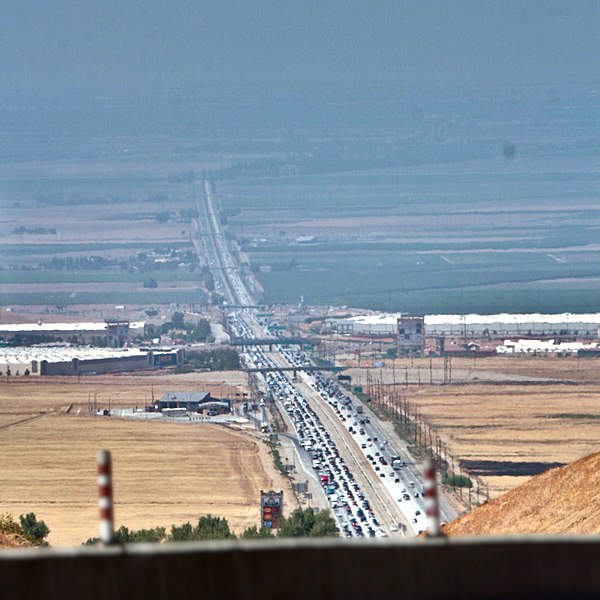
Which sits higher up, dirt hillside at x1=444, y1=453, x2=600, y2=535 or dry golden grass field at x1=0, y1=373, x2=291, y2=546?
dirt hillside at x1=444, y1=453, x2=600, y2=535

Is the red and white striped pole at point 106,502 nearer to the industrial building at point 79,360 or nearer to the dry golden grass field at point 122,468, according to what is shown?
the dry golden grass field at point 122,468

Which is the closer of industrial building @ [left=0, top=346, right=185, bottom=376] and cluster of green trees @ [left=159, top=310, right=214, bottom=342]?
industrial building @ [left=0, top=346, right=185, bottom=376]

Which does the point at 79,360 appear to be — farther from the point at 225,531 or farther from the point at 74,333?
the point at 225,531

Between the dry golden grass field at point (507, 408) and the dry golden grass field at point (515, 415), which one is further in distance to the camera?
the dry golden grass field at point (507, 408)

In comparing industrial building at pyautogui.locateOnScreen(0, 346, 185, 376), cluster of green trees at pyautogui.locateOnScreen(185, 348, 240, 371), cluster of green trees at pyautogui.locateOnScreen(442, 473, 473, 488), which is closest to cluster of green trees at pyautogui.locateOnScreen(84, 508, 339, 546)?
cluster of green trees at pyautogui.locateOnScreen(442, 473, 473, 488)

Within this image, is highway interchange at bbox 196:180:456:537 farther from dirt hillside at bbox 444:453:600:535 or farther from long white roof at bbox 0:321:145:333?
dirt hillside at bbox 444:453:600:535

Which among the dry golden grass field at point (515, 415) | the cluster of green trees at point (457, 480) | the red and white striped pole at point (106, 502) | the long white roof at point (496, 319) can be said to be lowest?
the cluster of green trees at point (457, 480)

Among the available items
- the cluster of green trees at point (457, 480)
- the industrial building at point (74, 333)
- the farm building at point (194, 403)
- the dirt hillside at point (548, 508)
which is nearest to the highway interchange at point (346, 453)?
the cluster of green trees at point (457, 480)

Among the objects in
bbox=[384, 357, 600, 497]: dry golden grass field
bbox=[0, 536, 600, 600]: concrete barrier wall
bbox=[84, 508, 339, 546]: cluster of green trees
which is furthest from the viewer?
bbox=[384, 357, 600, 497]: dry golden grass field
